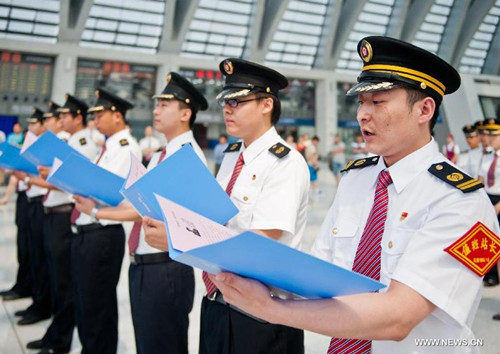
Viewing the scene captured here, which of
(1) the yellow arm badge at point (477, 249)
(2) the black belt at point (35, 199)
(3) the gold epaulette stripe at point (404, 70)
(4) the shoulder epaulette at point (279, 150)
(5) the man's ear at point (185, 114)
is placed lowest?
(2) the black belt at point (35, 199)

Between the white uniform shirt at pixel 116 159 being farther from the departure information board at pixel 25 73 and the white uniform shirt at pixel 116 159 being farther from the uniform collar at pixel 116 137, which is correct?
the departure information board at pixel 25 73

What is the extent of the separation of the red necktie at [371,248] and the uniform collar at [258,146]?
2.60 ft

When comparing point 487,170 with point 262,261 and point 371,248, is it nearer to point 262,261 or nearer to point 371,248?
point 371,248

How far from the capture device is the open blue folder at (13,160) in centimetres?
371

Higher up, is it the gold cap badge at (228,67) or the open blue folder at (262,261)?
the gold cap badge at (228,67)

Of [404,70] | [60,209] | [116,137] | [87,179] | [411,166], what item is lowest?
[60,209]

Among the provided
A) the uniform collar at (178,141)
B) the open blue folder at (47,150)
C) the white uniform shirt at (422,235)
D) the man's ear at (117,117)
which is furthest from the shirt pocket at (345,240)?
the man's ear at (117,117)

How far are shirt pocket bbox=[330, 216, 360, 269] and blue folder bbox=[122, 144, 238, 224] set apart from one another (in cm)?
37

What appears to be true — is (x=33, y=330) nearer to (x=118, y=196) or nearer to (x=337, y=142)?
(x=118, y=196)

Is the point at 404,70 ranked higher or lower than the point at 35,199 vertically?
higher

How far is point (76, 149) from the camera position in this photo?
3.79 m

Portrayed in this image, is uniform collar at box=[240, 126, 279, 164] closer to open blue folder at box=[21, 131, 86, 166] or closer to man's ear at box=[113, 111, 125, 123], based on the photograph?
open blue folder at box=[21, 131, 86, 166]

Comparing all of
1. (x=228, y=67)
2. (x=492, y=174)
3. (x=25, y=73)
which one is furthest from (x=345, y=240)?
(x=25, y=73)

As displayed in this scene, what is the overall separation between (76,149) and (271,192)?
261cm
